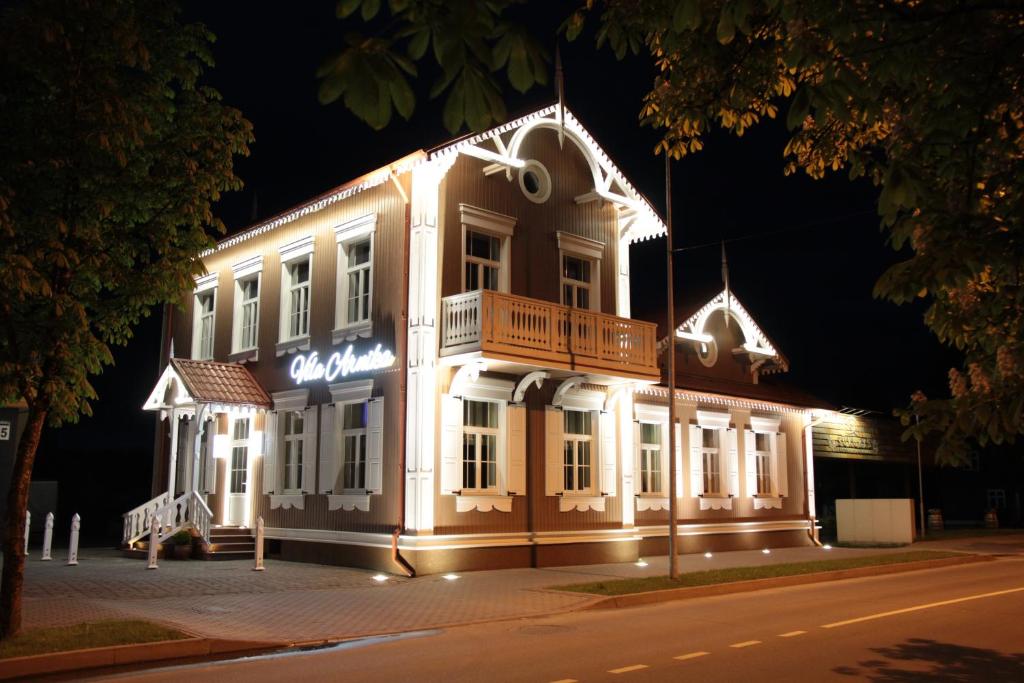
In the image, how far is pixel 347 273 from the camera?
2164cm

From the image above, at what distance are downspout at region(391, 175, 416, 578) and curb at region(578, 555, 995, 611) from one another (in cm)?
528

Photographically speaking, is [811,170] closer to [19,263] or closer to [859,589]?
[19,263]

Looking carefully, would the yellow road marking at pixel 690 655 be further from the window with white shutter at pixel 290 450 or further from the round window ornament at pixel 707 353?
the round window ornament at pixel 707 353

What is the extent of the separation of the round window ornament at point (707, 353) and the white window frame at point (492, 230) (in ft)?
27.8

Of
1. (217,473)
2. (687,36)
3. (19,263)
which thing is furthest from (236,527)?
(687,36)

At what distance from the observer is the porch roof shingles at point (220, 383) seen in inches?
862

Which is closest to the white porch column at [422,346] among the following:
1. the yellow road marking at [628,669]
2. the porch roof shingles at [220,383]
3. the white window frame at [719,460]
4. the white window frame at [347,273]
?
the white window frame at [347,273]

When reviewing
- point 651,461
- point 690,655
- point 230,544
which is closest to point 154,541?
point 230,544

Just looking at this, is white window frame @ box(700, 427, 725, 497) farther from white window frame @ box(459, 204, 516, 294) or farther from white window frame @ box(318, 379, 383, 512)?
white window frame @ box(318, 379, 383, 512)

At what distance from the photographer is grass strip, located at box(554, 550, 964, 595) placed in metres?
15.5

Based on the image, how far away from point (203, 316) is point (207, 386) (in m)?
5.20

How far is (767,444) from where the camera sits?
28.6m

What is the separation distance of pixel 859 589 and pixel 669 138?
36.3 ft


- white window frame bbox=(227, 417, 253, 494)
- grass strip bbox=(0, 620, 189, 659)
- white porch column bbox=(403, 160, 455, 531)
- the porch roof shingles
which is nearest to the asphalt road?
grass strip bbox=(0, 620, 189, 659)
